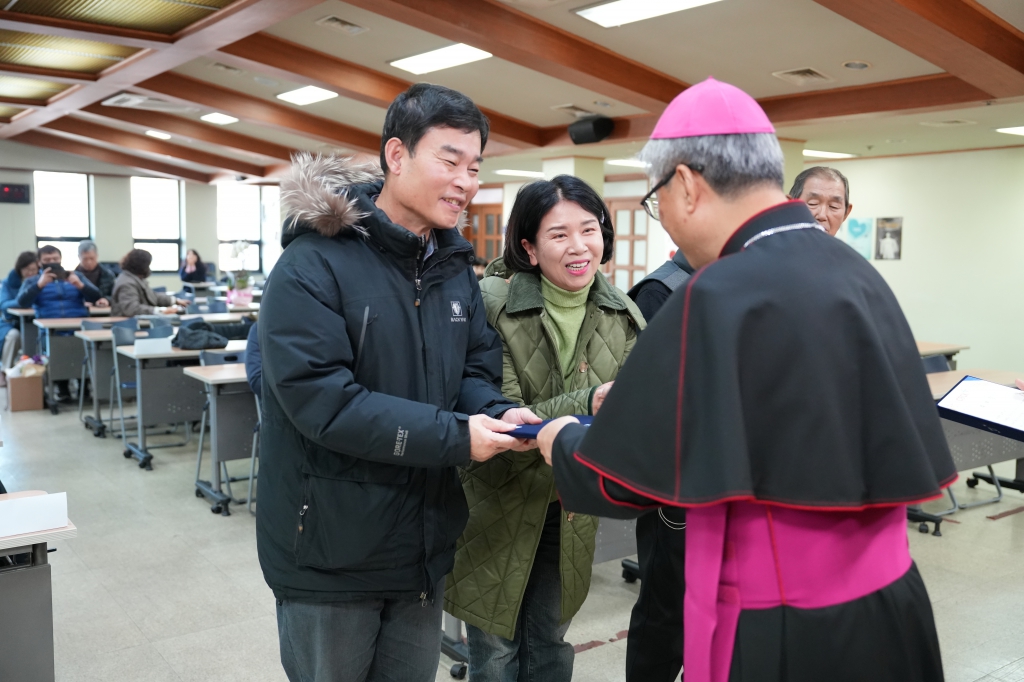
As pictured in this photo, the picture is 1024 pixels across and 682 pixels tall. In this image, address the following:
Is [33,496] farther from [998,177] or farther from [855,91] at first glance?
[998,177]

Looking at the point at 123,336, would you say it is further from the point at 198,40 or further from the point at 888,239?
the point at 888,239

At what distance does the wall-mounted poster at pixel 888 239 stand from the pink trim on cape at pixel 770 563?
36.1 ft

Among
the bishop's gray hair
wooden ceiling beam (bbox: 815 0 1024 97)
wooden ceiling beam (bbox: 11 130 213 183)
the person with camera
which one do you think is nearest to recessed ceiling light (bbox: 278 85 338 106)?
the person with camera

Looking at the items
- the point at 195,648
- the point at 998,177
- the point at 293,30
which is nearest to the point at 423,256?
the point at 195,648

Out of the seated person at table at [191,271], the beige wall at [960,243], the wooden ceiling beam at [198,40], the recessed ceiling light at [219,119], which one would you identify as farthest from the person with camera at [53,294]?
the beige wall at [960,243]

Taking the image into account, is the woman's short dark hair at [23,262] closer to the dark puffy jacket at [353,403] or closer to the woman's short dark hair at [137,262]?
the woman's short dark hair at [137,262]

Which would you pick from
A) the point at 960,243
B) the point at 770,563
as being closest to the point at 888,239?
the point at 960,243

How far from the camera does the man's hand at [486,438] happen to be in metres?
1.60

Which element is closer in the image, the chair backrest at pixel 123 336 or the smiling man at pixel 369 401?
the smiling man at pixel 369 401

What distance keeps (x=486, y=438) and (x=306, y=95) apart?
372 inches

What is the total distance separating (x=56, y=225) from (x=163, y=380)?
12.5m

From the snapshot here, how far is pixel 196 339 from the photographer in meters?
6.11

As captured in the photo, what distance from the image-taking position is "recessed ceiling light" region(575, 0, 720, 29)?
569 cm

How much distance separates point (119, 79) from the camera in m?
9.59
